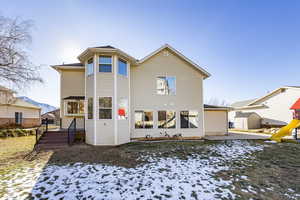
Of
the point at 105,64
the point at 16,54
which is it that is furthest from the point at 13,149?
the point at 105,64

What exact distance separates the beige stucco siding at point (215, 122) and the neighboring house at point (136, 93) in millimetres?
2495

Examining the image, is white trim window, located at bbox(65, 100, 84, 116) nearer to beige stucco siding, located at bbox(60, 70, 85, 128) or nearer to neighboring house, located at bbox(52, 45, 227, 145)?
neighboring house, located at bbox(52, 45, 227, 145)

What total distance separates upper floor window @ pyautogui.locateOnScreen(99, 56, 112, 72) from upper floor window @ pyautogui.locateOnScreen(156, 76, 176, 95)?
406 cm

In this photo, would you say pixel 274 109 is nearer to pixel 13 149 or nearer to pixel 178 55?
pixel 178 55

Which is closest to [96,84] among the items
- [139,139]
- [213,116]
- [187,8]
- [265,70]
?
[139,139]

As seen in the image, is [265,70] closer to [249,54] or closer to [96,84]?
[249,54]

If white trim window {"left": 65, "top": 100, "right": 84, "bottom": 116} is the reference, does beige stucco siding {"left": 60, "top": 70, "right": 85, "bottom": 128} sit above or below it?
above

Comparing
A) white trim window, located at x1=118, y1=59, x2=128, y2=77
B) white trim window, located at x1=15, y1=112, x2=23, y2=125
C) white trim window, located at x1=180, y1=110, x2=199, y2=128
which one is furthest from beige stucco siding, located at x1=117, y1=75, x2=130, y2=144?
white trim window, located at x1=15, y1=112, x2=23, y2=125

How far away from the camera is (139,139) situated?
10.8 meters

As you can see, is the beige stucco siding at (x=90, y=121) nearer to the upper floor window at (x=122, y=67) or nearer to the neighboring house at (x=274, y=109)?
the upper floor window at (x=122, y=67)

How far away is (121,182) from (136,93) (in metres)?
7.40

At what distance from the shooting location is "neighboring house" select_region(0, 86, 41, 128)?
16297 millimetres

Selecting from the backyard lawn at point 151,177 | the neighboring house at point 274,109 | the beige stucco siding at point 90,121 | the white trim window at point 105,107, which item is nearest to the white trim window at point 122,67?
the beige stucco siding at point 90,121

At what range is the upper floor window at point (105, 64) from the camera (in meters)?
9.20
